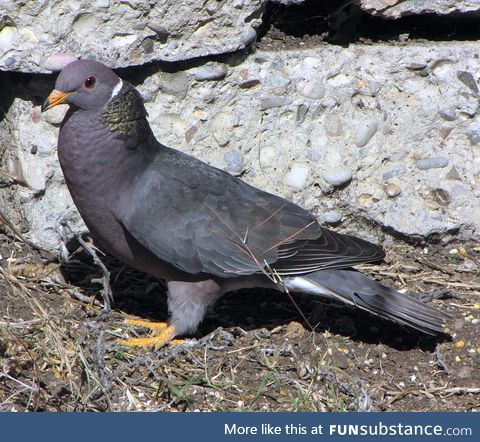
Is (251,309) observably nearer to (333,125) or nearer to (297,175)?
(297,175)

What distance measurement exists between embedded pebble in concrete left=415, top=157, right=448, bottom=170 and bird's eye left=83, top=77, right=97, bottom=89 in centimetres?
204

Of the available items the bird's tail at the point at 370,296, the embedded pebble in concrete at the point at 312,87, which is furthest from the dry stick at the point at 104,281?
the embedded pebble in concrete at the point at 312,87

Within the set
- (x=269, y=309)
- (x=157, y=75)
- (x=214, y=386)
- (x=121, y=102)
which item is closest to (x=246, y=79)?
(x=157, y=75)

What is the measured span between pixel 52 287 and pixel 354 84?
2.06 metres

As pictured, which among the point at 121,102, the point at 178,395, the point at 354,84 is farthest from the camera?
the point at 354,84

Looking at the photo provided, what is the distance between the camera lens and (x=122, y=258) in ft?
16.8

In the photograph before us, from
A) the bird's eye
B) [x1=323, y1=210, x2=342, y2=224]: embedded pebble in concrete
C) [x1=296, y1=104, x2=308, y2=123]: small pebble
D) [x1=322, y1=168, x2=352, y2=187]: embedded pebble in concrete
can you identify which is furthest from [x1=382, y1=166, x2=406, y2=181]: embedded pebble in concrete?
the bird's eye

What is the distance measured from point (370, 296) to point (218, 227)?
2.85 ft

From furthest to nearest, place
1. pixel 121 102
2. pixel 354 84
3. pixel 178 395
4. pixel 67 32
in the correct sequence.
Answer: pixel 354 84
pixel 67 32
pixel 121 102
pixel 178 395

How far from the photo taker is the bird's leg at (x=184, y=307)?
5094 mm

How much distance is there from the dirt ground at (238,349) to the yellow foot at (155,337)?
5 centimetres

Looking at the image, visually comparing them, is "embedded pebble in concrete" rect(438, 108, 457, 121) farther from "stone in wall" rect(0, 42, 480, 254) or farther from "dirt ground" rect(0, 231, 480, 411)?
"dirt ground" rect(0, 231, 480, 411)

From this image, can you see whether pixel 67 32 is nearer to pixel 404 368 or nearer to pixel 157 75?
pixel 157 75

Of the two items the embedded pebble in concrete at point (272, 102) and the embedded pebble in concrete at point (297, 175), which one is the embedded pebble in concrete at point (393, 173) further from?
the embedded pebble in concrete at point (272, 102)
